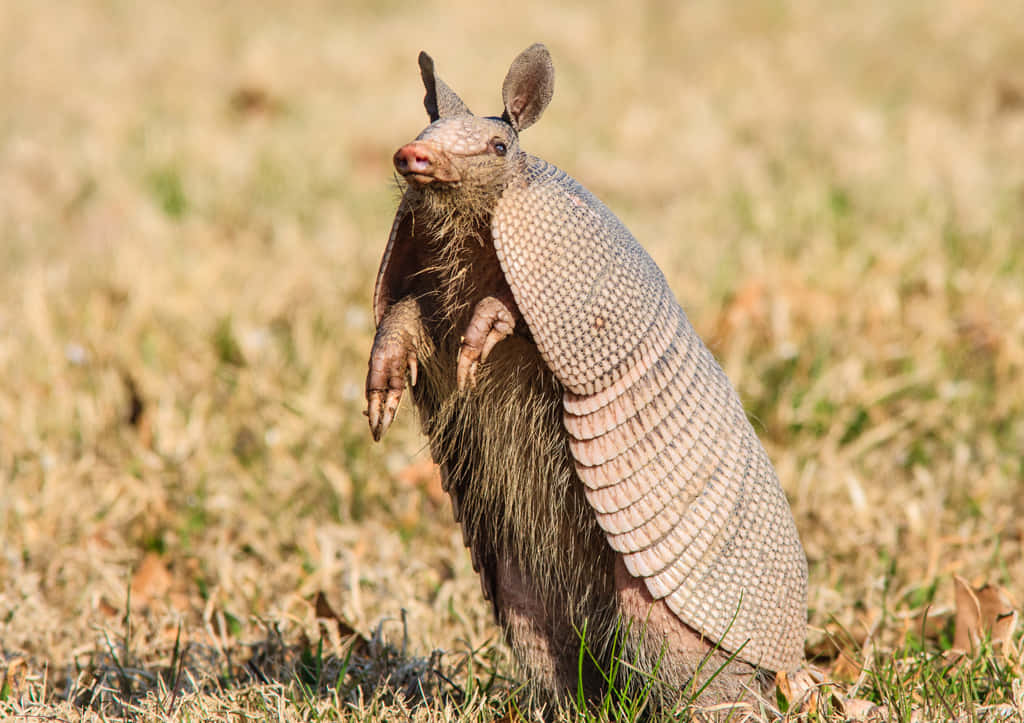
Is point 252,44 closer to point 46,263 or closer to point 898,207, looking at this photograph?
point 46,263

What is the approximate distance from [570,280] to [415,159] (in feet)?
1.39

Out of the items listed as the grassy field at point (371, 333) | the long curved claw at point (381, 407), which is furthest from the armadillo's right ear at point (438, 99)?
the long curved claw at point (381, 407)

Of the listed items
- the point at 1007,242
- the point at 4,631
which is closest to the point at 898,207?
the point at 1007,242

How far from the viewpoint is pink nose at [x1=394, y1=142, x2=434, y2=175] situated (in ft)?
7.25

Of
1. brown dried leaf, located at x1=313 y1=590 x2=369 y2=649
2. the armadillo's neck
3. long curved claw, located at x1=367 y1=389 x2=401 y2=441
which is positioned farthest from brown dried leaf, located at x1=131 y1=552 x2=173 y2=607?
the armadillo's neck

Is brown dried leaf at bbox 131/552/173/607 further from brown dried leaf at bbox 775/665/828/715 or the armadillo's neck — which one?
brown dried leaf at bbox 775/665/828/715

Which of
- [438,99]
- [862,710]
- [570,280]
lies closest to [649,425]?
[570,280]

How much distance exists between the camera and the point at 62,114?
28.9 feet

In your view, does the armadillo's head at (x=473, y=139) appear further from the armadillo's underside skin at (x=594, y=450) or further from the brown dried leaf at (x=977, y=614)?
the brown dried leaf at (x=977, y=614)

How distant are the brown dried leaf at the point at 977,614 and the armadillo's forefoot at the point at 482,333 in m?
1.86

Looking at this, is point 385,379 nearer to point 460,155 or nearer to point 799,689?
point 460,155

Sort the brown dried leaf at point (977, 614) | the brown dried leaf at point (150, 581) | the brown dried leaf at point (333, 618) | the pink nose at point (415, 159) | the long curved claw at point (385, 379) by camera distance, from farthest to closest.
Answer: the brown dried leaf at point (150, 581), the brown dried leaf at point (333, 618), the brown dried leaf at point (977, 614), the long curved claw at point (385, 379), the pink nose at point (415, 159)

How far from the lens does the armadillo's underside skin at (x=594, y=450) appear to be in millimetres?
2373

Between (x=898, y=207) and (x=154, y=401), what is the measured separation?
454 centimetres
